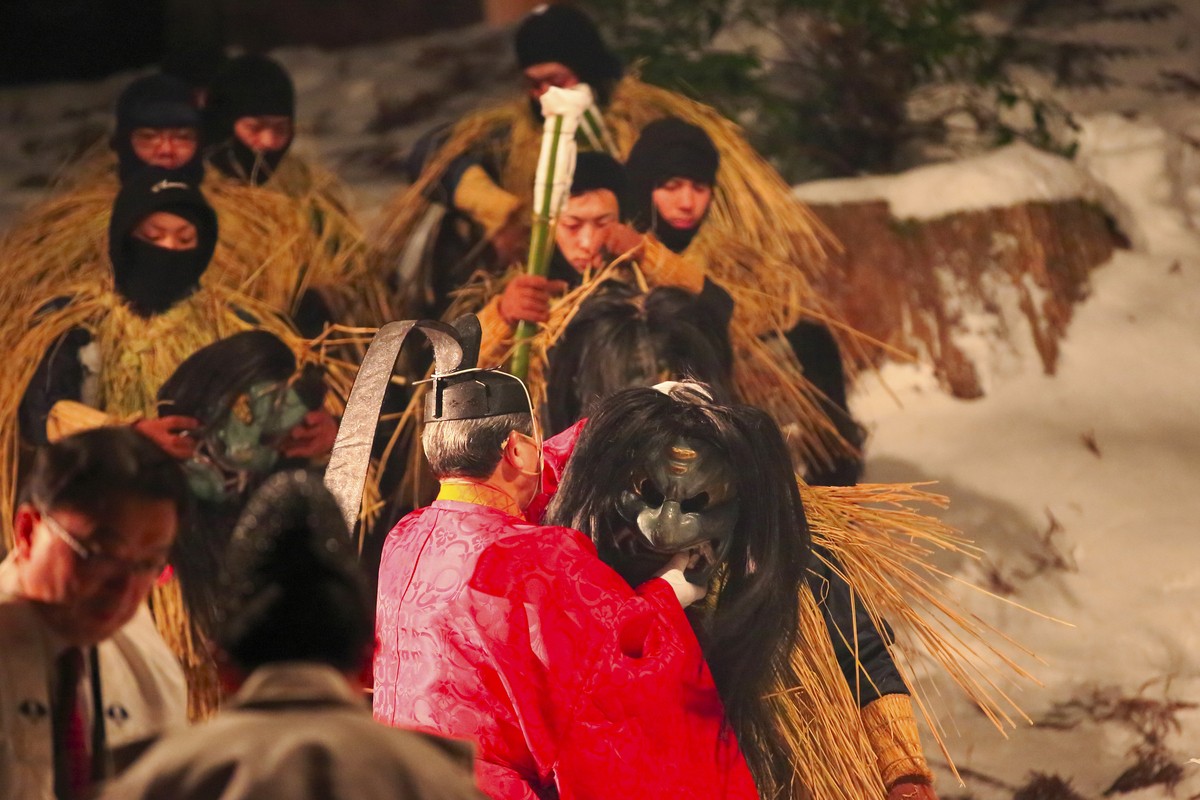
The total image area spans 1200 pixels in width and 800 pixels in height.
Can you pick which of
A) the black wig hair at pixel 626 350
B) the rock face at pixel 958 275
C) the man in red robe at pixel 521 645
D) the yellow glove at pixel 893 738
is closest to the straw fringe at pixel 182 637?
the black wig hair at pixel 626 350

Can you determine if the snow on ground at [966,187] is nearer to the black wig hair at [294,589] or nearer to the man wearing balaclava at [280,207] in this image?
the man wearing balaclava at [280,207]

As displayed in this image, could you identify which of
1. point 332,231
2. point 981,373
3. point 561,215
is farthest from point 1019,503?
point 332,231

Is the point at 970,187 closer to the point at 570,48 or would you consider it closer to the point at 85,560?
the point at 570,48

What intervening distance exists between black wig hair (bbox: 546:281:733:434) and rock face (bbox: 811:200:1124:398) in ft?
1.80

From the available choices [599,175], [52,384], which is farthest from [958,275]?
[52,384]

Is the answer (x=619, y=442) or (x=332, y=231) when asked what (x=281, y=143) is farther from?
(x=619, y=442)

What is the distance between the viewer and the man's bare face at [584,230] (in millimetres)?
3326

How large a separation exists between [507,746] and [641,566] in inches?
15.9

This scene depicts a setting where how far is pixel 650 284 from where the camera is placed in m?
3.29

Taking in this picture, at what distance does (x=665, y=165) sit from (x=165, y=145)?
3.71ft

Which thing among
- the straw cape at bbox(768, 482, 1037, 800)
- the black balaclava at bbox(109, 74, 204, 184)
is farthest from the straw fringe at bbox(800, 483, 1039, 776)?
the black balaclava at bbox(109, 74, 204, 184)

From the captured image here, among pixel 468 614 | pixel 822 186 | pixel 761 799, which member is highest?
pixel 822 186

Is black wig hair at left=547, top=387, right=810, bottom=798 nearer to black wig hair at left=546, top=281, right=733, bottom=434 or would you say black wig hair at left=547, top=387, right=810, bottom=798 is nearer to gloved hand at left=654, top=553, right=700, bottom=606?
gloved hand at left=654, top=553, right=700, bottom=606

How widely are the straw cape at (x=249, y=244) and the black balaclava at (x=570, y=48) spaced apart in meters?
0.54
